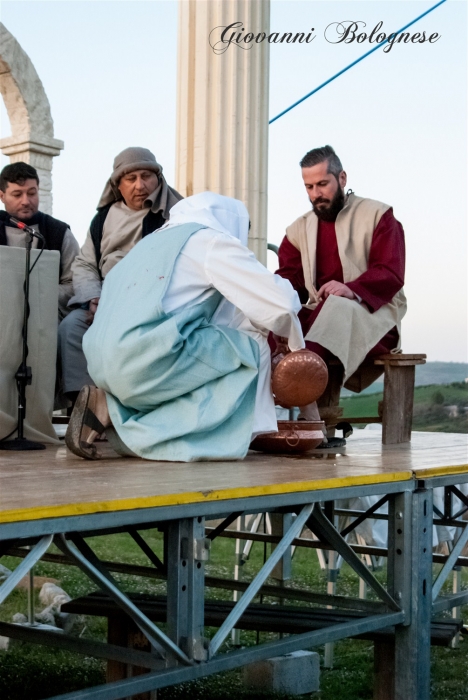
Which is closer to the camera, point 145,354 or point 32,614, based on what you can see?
point 145,354

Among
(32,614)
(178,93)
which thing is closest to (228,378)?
(32,614)

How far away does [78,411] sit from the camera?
12.5 ft

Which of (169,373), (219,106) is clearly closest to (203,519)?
(169,373)

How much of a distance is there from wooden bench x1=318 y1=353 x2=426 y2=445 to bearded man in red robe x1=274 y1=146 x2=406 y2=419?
62mm

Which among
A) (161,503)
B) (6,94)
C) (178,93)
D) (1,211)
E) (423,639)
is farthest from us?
(6,94)

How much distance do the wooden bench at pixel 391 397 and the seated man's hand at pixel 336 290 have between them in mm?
332

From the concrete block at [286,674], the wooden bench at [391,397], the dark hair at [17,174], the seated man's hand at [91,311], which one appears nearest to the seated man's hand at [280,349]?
the wooden bench at [391,397]

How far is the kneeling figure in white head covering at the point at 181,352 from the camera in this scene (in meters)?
3.79

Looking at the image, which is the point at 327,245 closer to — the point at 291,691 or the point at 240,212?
the point at 240,212

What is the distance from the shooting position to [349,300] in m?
4.85

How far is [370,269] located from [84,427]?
6.44 feet

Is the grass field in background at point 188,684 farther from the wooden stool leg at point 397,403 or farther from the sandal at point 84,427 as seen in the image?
the sandal at point 84,427

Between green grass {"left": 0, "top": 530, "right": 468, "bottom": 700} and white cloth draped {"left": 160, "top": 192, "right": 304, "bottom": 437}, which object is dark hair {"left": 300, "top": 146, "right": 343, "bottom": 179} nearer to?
white cloth draped {"left": 160, "top": 192, "right": 304, "bottom": 437}

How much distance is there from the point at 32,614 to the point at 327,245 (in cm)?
275
